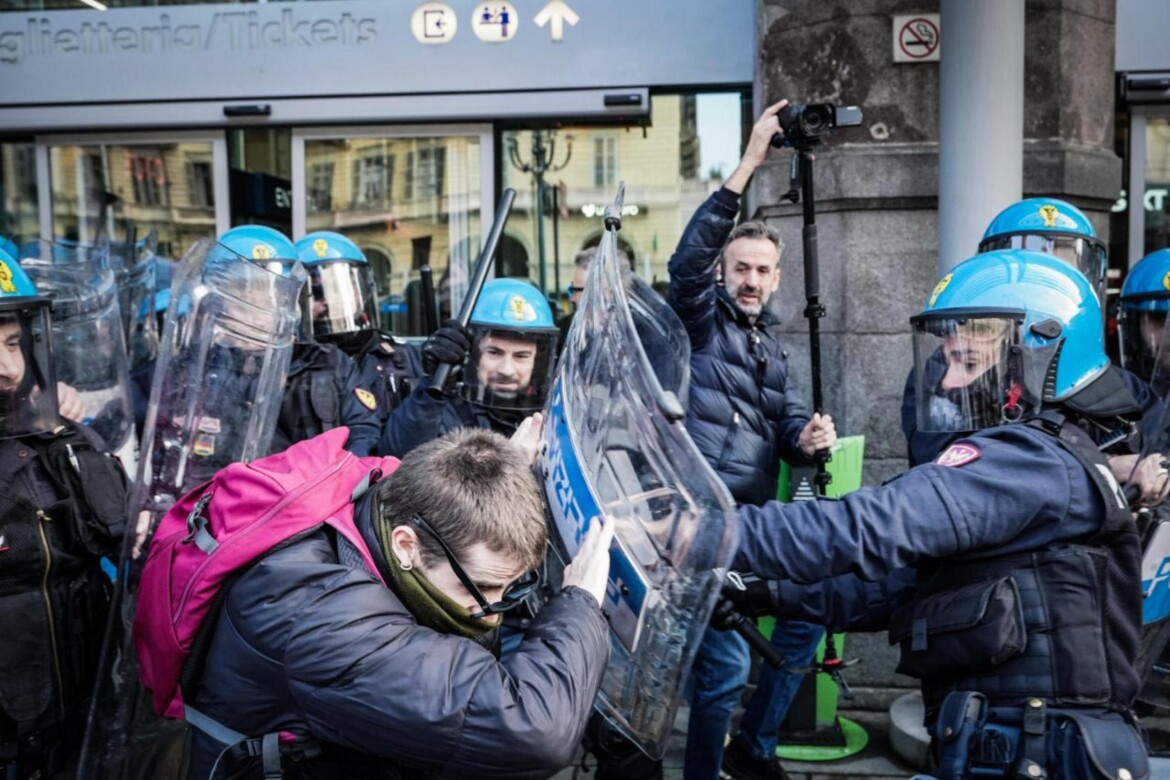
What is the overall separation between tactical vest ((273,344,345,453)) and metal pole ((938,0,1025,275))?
2.67 metres

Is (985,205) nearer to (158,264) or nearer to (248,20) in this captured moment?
(248,20)

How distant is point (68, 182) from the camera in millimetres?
6918

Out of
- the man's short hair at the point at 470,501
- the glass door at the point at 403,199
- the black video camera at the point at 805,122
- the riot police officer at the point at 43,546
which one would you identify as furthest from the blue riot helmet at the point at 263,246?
the man's short hair at the point at 470,501

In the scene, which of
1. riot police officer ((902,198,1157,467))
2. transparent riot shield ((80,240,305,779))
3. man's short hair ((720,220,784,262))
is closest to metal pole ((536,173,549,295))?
man's short hair ((720,220,784,262))

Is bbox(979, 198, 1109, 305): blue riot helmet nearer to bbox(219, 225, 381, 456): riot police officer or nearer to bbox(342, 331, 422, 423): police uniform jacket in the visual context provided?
bbox(342, 331, 422, 423): police uniform jacket

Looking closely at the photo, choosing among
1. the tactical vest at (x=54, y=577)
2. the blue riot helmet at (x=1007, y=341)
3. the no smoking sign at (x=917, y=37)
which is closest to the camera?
the blue riot helmet at (x=1007, y=341)

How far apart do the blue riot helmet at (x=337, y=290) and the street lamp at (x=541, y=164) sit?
198 cm

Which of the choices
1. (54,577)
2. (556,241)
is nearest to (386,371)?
(54,577)

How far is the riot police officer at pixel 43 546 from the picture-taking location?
2682 millimetres

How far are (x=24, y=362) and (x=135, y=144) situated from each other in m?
4.42

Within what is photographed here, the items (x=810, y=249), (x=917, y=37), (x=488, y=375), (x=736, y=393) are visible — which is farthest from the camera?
(x=917, y=37)

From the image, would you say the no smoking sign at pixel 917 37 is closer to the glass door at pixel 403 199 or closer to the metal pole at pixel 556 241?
the metal pole at pixel 556 241

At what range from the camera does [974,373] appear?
7.64 ft

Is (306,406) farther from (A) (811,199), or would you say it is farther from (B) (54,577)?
(A) (811,199)
